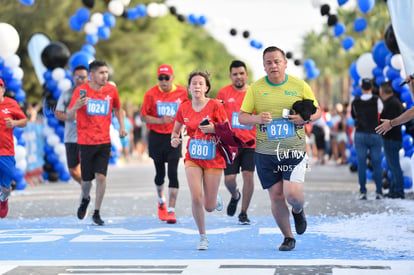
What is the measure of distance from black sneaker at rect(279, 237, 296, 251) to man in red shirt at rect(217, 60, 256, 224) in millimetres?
2619

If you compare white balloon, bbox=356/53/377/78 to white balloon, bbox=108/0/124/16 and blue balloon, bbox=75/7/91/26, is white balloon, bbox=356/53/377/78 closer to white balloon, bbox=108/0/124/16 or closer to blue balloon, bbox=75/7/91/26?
blue balloon, bbox=75/7/91/26

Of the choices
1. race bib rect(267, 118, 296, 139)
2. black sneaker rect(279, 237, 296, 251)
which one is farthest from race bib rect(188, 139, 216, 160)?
black sneaker rect(279, 237, 296, 251)

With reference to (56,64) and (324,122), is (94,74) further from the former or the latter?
(324,122)

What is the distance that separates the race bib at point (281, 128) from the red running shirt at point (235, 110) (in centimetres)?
282

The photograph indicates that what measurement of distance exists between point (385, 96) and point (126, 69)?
41593mm

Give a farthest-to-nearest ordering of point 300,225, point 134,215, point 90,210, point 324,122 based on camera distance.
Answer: point 324,122
point 90,210
point 134,215
point 300,225

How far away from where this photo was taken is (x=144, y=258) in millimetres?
8367


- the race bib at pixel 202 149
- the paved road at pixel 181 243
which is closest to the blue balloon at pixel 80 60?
the paved road at pixel 181 243

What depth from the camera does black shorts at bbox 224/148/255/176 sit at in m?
11.7

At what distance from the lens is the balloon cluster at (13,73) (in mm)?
17016

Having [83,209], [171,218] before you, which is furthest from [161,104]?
[83,209]

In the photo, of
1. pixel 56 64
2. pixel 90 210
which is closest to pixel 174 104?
pixel 90 210

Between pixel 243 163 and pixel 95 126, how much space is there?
1945 mm

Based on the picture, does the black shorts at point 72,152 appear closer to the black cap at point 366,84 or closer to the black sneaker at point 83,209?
the black sneaker at point 83,209
